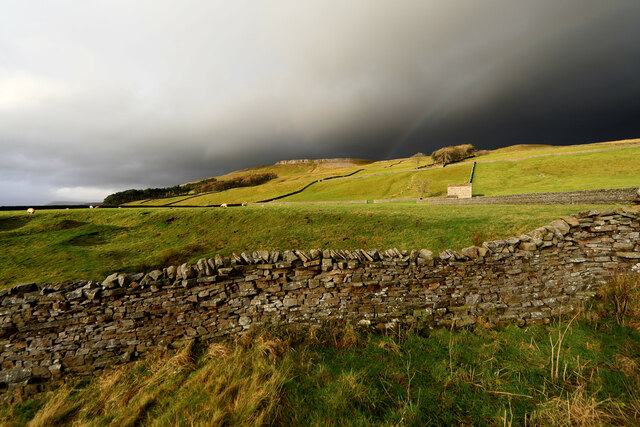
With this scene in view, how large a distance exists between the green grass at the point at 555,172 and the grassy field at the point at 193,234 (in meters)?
29.5

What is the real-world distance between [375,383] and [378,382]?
103mm

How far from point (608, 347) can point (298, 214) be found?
15.1 meters

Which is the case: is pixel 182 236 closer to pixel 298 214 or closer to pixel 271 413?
pixel 298 214

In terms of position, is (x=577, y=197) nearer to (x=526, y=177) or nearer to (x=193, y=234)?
(x=526, y=177)

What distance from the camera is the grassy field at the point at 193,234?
10.8 metres

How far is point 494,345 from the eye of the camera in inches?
195

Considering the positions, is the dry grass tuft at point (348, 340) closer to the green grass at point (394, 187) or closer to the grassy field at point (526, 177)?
the grassy field at point (526, 177)

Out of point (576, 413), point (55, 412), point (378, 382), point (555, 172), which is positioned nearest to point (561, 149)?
point (555, 172)

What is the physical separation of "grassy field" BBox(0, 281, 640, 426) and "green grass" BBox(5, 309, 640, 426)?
21mm

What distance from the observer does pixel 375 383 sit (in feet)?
12.7

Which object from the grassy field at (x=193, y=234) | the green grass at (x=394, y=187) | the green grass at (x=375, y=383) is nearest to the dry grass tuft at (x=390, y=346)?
the green grass at (x=375, y=383)

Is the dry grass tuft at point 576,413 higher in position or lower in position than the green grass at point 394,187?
lower

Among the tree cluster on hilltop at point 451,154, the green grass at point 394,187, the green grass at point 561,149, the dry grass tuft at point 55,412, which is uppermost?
the tree cluster on hilltop at point 451,154

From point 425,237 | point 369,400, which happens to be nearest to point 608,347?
point 369,400
